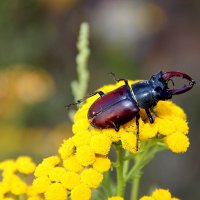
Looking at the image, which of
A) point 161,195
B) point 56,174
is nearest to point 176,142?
point 161,195

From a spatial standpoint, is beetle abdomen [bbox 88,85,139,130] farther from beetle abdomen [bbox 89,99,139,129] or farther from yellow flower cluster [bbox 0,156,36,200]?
yellow flower cluster [bbox 0,156,36,200]

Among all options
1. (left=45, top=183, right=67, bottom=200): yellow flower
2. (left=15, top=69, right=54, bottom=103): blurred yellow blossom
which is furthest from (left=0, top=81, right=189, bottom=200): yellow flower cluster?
(left=15, top=69, right=54, bottom=103): blurred yellow blossom

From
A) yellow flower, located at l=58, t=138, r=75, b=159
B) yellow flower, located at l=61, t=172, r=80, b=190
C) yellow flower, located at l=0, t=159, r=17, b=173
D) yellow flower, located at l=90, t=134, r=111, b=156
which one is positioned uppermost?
yellow flower, located at l=0, t=159, r=17, b=173

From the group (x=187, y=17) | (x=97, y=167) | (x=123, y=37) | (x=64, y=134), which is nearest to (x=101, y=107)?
(x=97, y=167)

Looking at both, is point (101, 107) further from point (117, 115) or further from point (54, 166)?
point (54, 166)

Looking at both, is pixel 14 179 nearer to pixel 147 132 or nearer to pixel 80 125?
pixel 80 125

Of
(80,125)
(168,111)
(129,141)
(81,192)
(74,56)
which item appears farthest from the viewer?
(74,56)

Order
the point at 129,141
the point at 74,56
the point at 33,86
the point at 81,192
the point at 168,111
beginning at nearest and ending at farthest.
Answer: the point at 81,192, the point at 129,141, the point at 168,111, the point at 33,86, the point at 74,56

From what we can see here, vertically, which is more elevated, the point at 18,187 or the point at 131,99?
the point at 131,99
